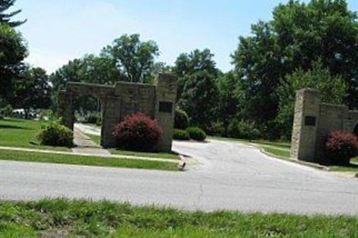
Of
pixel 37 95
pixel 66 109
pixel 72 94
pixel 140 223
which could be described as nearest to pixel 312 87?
pixel 72 94

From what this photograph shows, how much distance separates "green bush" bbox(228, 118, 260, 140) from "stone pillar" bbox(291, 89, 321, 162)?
37.4 m

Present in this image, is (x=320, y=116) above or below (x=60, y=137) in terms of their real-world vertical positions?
above

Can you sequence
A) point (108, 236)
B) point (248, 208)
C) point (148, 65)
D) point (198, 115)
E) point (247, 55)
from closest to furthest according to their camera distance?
point (108, 236)
point (248, 208)
point (247, 55)
point (198, 115)
point (148, 65)

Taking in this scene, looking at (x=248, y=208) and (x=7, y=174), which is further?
(x=7, y=174)

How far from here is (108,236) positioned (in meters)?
7.41

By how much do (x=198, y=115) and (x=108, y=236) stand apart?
6877cm

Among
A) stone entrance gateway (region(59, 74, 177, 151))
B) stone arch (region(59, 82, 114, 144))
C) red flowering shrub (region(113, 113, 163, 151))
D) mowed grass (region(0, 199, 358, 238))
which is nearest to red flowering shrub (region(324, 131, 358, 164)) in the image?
stone entrance gateway (region(59, 74, 177, 151))

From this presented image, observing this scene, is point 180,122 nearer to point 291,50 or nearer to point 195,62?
point 291,50

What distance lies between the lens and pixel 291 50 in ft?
199

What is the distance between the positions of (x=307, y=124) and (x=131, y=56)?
81.6 metres

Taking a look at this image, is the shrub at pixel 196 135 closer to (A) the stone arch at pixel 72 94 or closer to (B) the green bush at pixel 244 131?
(A) the stone arch at pixel 72 94

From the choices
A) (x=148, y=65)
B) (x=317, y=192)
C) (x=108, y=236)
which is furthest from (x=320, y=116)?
(x=148, y=65)

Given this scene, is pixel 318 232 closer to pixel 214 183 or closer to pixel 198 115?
pixel 214 183

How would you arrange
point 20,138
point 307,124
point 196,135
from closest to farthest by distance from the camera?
point 20,138 → point 307,124 → point 196,135
